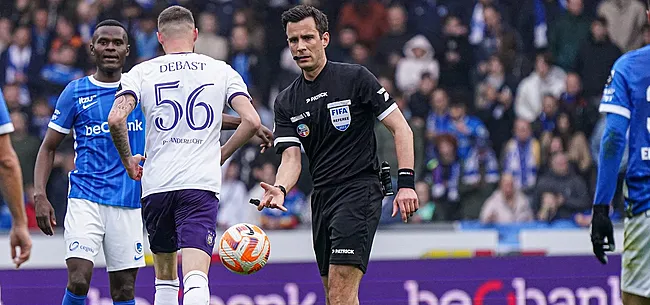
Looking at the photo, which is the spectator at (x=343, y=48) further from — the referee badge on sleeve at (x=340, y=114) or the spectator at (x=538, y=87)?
the referee badge on sleeve at (x=340, y=114)

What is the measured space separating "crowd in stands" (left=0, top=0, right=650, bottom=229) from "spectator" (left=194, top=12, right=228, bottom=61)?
0.08ft

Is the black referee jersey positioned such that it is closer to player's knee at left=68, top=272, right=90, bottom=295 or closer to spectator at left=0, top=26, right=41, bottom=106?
player's knee at left=68, top=272, right=90, bottom=295

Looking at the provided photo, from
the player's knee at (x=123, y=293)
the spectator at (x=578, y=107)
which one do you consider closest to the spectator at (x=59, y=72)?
the spectator at (x=578, y=107)

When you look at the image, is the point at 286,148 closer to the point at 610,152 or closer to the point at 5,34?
the point at 610,152

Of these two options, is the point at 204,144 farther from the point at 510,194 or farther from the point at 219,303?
the point at 510,194

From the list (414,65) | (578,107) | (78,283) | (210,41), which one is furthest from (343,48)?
(78,283)

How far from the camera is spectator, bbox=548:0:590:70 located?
1675 centimetres

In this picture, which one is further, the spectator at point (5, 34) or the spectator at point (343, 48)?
the spectator at point (343, 48)

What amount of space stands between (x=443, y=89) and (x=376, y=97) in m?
8.68

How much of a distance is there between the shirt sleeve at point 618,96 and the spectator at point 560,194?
332 inches

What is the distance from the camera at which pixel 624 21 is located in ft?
54.7

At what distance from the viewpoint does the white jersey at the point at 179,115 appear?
7.57 meters

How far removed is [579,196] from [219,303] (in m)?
5.93

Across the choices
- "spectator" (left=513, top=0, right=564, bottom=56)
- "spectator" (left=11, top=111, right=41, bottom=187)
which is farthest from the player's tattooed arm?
"spectator" (left=513, top=0, right=564, bottom=56)
